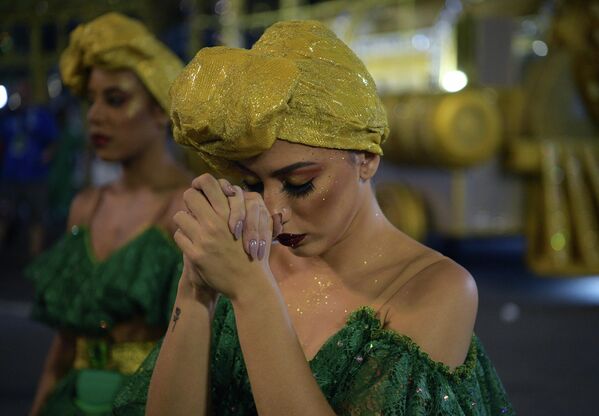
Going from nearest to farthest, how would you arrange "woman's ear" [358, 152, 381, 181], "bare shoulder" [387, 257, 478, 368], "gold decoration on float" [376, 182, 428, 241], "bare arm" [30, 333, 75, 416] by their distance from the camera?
"bare shoulder" [387, 257, 478, 368] < "woman's ear" [358, 152, 381, 181] < "bare arm" [30, 333, 75, 416] < "gold decoration on float" [376, 182, 428, 241]

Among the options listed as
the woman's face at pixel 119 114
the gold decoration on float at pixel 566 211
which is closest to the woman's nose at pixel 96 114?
the woman's face at pixel 119 114

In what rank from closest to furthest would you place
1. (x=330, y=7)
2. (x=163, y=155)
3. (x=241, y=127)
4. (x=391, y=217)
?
(x=241, y=127) → (x=163, y=155) → (x=391, y=217) → (x=330, y=7)

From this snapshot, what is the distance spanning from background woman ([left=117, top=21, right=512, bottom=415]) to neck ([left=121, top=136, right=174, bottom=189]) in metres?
1.21

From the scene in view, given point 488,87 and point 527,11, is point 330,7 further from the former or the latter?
point 488,87

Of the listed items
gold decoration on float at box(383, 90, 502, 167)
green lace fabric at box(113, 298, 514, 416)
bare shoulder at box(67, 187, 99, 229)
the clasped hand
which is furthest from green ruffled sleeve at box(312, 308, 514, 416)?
gold decoration on float at box(383, 90, 502, 167)

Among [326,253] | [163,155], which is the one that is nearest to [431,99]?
[163,155]

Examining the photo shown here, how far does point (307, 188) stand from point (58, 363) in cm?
148

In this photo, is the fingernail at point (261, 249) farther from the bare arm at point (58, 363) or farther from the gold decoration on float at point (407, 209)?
the gold decoration on float at point (407, 209)

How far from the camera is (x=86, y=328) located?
8.43 feet

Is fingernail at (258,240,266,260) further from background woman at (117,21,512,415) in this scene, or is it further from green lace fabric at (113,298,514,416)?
green lace fabric at (113,298,514,416)

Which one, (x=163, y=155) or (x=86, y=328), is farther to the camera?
(x=163, y=155)

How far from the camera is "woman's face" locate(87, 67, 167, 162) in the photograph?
268 centimetres

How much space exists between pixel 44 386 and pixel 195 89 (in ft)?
5.13

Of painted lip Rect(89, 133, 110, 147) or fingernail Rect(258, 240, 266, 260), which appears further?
painted lip Rect(89, 133, 110, 147)
